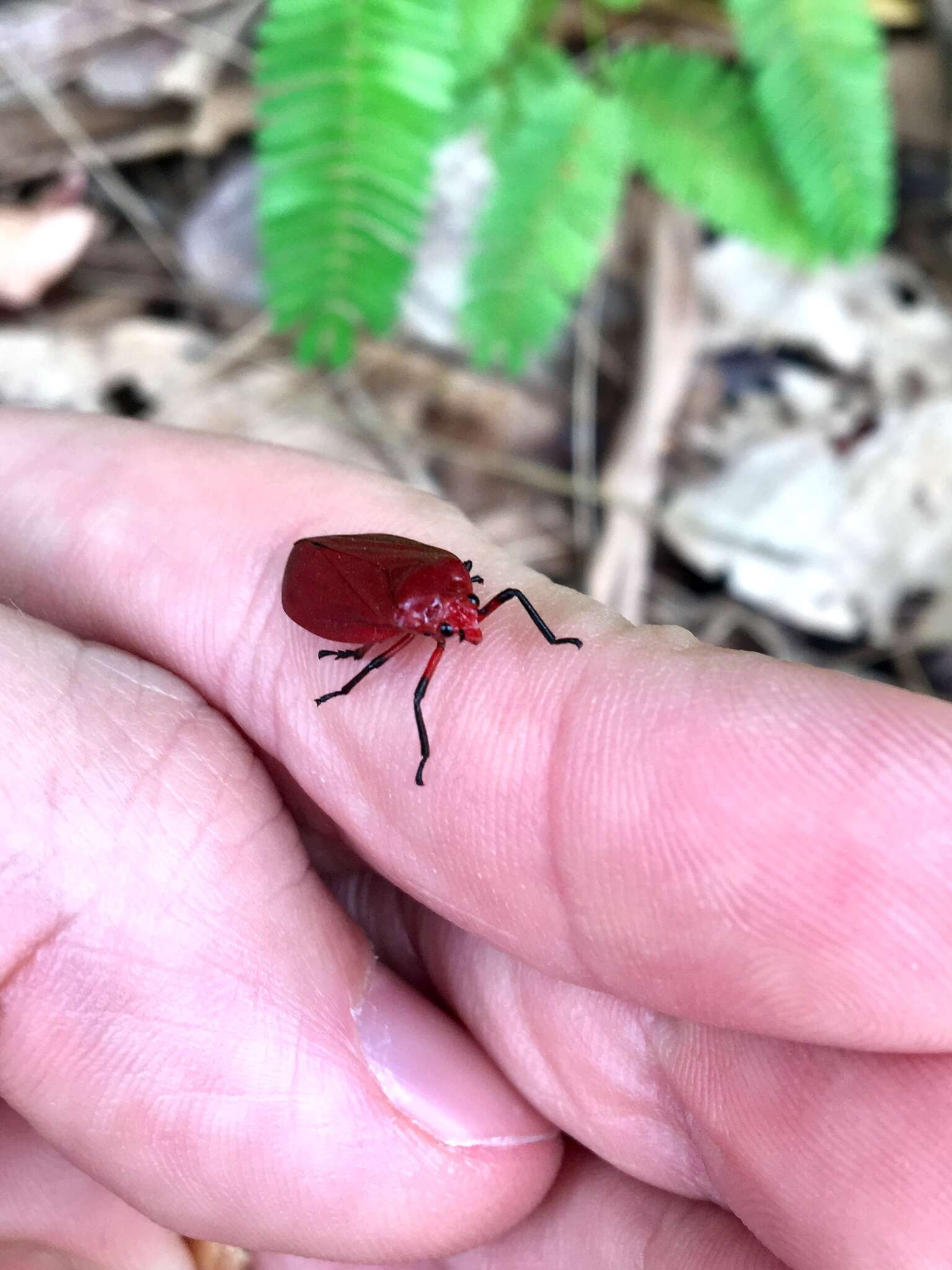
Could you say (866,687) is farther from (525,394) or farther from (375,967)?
(525,394)

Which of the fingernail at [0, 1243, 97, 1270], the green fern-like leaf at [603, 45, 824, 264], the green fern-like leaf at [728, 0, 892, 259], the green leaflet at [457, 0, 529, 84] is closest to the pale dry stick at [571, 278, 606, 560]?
the green fern-like leaf at [603, 45, 824, 264]

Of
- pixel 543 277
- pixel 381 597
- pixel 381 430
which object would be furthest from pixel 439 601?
pixel 381 430

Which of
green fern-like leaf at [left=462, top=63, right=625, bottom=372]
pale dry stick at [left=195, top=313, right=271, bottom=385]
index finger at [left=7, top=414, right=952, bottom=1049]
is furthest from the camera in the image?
pale dry stick at [left=195, top=313, right=271, bottom=385]

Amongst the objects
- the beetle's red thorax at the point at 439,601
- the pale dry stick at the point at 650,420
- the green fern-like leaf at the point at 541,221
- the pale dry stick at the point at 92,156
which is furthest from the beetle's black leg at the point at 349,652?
the pale dry stick at the point at 92,156

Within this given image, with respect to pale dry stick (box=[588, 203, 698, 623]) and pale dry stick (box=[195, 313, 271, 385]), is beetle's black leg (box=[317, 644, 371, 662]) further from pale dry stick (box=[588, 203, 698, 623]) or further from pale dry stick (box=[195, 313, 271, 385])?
pale dry stick (box=[195, 313, 271, 385])

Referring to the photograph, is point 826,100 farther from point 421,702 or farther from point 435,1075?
point 435,1075
